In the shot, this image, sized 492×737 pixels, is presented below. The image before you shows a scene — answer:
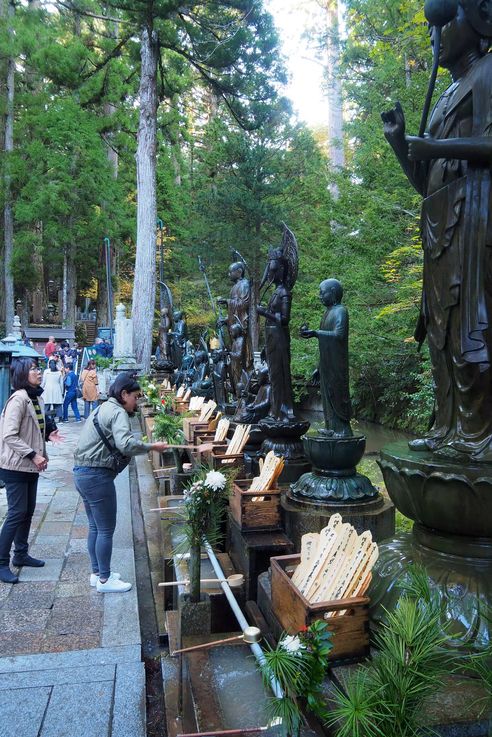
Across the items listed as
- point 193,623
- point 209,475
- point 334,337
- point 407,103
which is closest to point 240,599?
point 193,623

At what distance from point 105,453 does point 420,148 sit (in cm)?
324

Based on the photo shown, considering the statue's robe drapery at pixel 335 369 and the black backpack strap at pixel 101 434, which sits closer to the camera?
the black backpack strap at pixel 101 434

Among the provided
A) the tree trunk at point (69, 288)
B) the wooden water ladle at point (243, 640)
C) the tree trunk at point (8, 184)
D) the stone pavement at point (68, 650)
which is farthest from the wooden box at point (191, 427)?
the tree trunk at point (69, 288)

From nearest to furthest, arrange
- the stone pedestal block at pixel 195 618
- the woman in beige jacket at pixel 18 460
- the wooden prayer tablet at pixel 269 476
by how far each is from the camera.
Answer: the stone pedestal block at pixel 195 618, the wooden prayer tablet at pixel 269 476, the woman in beige jacket at pixel 18 460

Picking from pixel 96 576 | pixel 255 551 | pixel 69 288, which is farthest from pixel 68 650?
pixel 69 288

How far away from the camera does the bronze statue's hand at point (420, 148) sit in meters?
2.56

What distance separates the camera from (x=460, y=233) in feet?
9.04

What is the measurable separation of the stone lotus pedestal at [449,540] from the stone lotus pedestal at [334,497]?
163cm

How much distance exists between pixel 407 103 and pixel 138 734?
13241 mm

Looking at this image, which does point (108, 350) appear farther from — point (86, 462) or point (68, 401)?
point (86, 462)

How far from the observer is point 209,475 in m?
3.43

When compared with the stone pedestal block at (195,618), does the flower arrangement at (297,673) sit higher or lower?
higher

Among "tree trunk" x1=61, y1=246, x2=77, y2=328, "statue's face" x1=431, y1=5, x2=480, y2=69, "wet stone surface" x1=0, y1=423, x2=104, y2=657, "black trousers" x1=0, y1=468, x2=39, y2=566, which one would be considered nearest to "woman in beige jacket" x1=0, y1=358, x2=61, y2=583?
"black trousers" x1=0, y1=468, x2=39, y2=566

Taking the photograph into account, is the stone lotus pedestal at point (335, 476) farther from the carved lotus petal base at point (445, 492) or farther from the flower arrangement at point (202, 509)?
the carved lotus petal base at point (445, 492)
